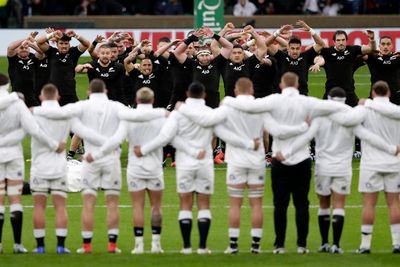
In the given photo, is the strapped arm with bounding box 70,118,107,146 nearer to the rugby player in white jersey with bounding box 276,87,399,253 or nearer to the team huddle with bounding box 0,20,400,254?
the team huddle with bounding box 0,20,400,254

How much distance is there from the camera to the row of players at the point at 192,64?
3031 cm

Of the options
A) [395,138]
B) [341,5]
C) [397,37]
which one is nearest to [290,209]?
[395,138]

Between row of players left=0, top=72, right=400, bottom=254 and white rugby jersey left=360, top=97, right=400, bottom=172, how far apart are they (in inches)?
0.6

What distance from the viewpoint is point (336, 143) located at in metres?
22.9

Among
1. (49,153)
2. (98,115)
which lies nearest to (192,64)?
(98,115)

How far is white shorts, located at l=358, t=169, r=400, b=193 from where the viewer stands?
22906 millimetres

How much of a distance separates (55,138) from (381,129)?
4.88 metres

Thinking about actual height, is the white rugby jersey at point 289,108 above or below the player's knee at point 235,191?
above

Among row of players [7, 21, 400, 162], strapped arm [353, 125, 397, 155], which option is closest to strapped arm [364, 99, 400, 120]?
strapped arm [353, 125, 397, 155]

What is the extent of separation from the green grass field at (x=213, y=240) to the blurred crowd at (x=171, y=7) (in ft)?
54.1

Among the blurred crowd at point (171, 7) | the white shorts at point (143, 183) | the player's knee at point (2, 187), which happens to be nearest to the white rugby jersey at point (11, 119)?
the player's knee at point (2, 187)

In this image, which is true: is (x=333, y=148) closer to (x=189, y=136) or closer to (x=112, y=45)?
(x=189, y=136)

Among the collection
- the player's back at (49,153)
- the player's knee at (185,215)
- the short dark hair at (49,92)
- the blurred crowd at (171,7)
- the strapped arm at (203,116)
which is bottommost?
the player's knee at (185,215)

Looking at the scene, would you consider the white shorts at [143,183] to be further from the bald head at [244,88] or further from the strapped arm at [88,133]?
the bald head at [244,88]
